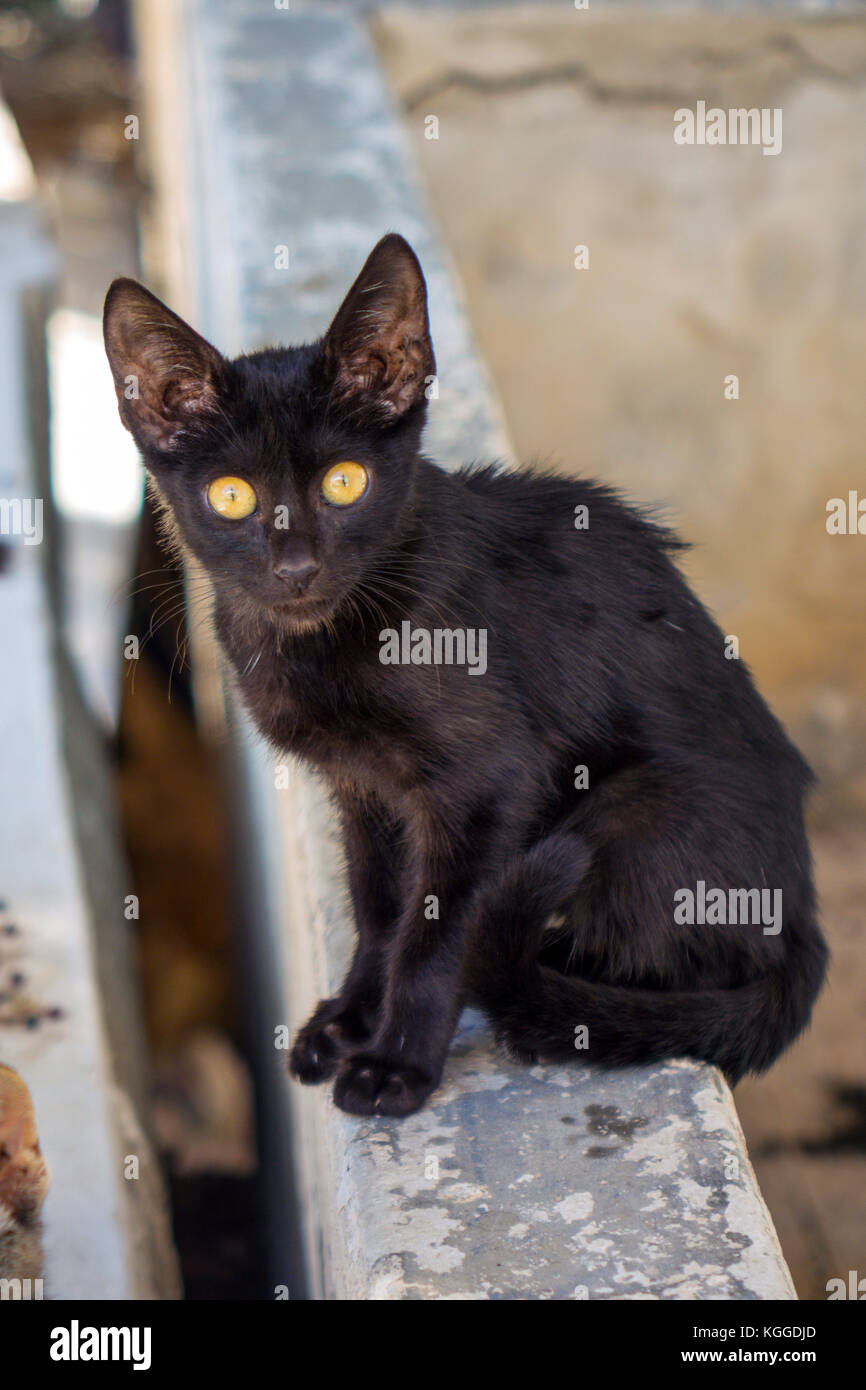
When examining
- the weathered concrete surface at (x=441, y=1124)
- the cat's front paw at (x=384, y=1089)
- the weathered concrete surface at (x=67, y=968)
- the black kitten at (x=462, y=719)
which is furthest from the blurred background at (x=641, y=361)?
the cat's front paw at (x=384, y=1089)

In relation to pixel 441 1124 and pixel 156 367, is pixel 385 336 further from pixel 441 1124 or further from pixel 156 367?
pixel 441 1124

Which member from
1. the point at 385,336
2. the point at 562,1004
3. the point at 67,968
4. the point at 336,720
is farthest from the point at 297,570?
the point at 67,968

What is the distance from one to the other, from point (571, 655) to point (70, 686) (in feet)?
6.40

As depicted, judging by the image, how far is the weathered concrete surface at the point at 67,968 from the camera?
1938 millimetres

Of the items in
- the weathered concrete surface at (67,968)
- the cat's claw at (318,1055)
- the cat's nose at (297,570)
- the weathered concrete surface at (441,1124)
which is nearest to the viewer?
the weathered concrete surface at (441,1124)

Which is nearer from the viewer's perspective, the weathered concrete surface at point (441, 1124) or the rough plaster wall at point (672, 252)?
the weathered concrete surface at point (441, 1124)

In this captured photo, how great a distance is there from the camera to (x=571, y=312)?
4.38 metres

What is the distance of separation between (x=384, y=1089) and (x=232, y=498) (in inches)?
28.5

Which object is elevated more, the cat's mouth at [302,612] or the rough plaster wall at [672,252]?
the rough plaster wall at [672,252]

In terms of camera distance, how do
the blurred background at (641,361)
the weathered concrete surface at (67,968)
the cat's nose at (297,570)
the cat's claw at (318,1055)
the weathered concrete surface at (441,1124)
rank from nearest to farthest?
the weathered concrete surface at (441,1124) < the cat's nose at (297,570) < the cat's claw at (318,1055) < the weathered concrete surface at (67,968) < the blurred background at (641,361)

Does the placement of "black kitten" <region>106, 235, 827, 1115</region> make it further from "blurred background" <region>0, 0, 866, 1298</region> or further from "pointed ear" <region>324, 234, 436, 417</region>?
"blurred background" <region>0, 0, 866, 1298</region>

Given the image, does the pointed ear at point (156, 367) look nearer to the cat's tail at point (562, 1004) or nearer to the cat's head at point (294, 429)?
the cat's head at point (294, 429)
